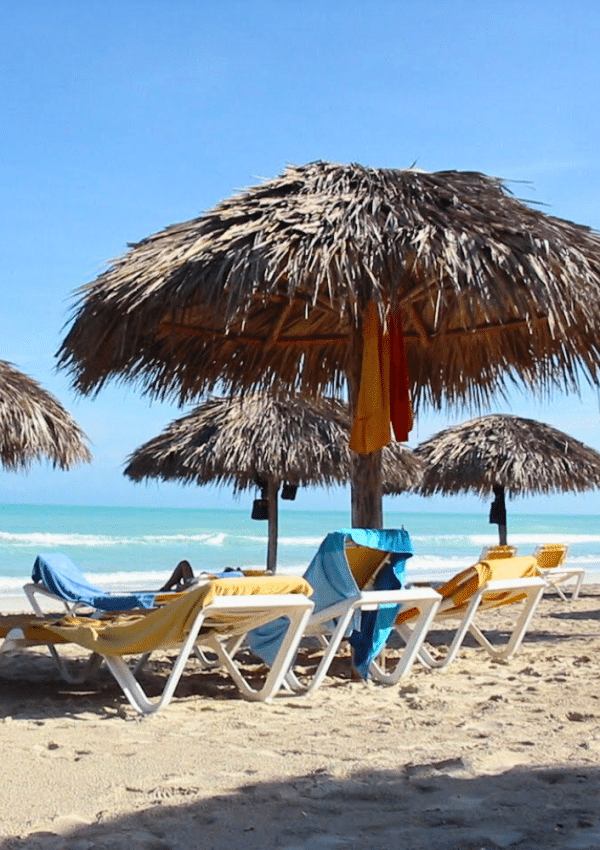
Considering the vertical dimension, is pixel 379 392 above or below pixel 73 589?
above

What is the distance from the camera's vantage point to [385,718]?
3.46 m

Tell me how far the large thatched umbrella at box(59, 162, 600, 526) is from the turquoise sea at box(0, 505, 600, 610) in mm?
12116

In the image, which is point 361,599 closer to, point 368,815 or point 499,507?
point 368,815

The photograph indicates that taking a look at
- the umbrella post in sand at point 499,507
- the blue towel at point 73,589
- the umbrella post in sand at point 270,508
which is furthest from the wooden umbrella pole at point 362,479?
the umbrella post in sand at point 499,507

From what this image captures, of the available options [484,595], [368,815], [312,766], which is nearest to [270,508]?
[484,595]

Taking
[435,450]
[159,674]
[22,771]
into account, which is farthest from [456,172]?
[435,450]

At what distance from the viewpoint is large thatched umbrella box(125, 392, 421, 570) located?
31.8ft

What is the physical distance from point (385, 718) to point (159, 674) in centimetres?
153

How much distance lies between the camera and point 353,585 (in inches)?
155

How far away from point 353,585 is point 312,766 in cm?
125

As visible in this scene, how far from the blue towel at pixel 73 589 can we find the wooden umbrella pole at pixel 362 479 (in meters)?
1.19

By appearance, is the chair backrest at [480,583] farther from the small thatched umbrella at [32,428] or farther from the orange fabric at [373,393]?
the small thatched umbrella at [32,428]

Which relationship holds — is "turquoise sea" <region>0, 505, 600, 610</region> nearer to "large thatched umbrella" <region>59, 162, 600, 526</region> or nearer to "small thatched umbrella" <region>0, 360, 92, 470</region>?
"small thatched umbrella" <region>0, 360, 92, 470</region>

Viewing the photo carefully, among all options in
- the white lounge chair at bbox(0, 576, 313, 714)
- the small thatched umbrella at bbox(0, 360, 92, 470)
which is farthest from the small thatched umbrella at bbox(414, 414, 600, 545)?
the white lounge chair at bbox(0, 576, 313, 714)
